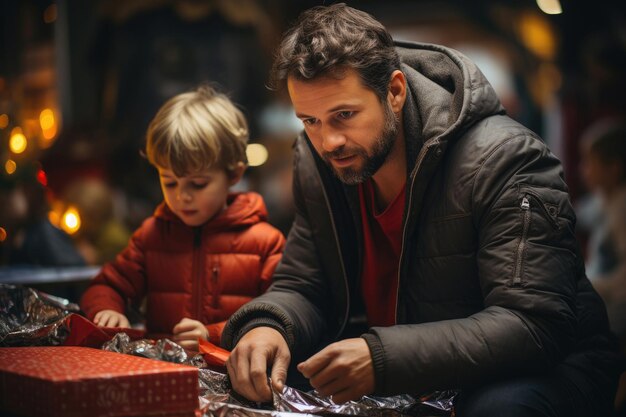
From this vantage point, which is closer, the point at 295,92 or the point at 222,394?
the point at 222,394

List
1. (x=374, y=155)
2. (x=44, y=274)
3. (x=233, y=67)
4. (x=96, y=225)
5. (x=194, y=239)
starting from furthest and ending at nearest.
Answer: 1. (x=233, y=67)
2. (x=96, y=225)
3. (x=44, y=274)
4. (x=194, y=239)
5. (x=374, y=155)

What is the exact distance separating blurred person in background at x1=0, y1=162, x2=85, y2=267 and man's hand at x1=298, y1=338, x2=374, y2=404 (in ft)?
5.46

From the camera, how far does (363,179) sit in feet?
6.17

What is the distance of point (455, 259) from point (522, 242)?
0.20 m

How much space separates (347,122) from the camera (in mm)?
1831

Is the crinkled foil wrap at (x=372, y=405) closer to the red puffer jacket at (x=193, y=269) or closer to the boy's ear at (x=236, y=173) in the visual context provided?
the red puffer jacket at (x=193, y=269)

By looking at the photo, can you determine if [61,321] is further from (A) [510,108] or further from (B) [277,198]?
(A) [510,108]

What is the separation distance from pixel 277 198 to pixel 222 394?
413 cm

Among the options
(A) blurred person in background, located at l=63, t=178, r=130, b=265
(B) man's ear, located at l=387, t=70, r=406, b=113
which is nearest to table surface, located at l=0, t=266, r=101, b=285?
Result: (A) blurred person in background, located at l=63, t=178, r=130, b=265

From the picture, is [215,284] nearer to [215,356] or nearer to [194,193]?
[194,193]

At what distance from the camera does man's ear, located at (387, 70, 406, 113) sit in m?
1.91

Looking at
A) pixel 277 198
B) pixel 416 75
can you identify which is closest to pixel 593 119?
pixel 277 198

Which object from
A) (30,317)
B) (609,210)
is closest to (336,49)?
(30,317)

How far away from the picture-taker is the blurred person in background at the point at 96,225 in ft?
11.4
